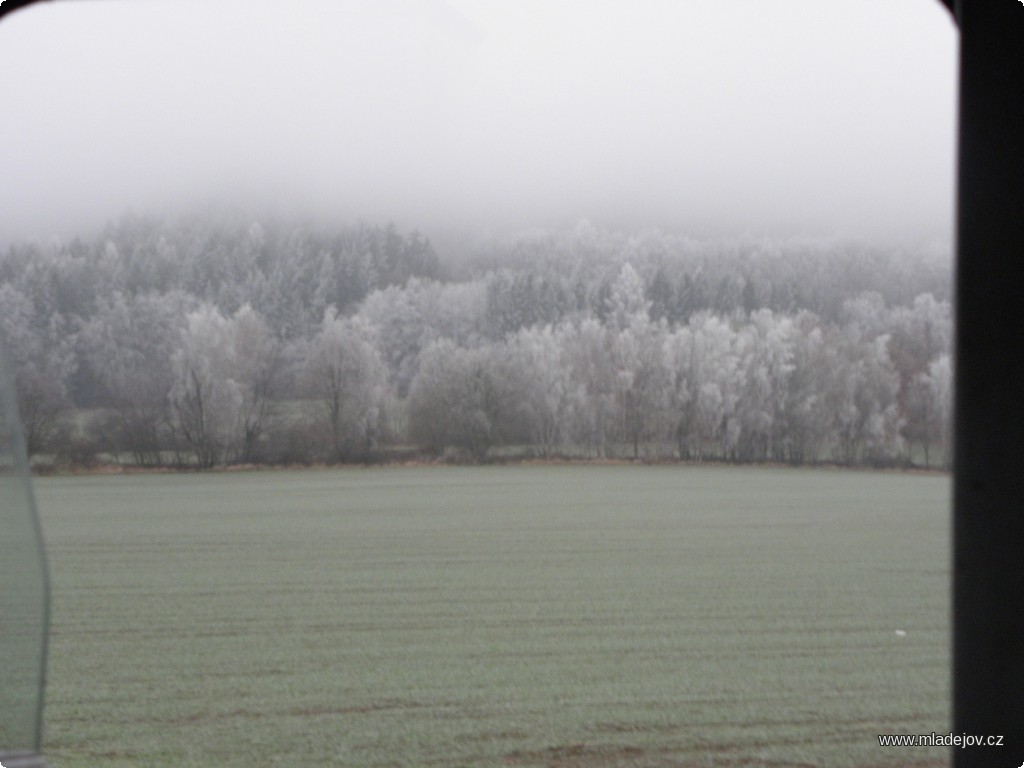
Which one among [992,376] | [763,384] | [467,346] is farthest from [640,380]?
[992,376]

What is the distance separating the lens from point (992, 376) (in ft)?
4.08

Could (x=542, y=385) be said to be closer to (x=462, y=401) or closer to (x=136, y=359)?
(x=462, y=401)

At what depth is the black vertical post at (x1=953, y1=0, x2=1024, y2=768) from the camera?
1233mm

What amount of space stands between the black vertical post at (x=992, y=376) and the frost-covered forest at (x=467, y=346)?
20944 mm

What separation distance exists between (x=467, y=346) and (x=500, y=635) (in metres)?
17.5

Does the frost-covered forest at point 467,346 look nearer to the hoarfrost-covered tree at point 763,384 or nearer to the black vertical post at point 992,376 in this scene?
the hoarfrost-covered tree at point 763,384

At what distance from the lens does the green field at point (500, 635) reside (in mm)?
5164

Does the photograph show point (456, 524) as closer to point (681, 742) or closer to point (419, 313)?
point (681, 742)

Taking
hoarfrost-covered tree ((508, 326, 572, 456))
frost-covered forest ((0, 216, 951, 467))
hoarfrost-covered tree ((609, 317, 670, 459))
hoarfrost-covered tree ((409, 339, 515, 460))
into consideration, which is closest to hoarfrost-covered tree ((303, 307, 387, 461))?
frost-covered forest ((0, 216, 951, 467))

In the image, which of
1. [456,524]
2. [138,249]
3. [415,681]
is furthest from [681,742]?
[138,249]

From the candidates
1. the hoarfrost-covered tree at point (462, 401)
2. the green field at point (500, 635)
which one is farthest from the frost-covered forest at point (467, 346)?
Answer: the green field at point (500, 635)

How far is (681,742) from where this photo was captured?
194 inches

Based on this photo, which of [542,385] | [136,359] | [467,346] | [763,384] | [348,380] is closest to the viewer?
[763,384]

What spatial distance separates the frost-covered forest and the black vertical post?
20.9m
